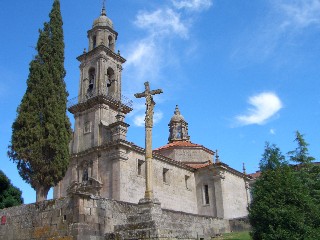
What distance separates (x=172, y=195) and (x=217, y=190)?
177 inches

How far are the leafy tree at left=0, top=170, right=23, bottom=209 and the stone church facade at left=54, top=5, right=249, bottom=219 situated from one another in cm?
365

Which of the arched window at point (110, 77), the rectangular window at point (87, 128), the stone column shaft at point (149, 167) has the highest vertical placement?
the arched window at point (110, 77)

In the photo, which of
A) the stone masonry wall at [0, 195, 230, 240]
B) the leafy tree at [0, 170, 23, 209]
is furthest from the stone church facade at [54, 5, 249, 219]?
the stone masonry wall at [0, 195, 230, 240]

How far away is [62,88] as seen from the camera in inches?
787

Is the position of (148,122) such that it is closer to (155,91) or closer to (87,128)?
(155,91)

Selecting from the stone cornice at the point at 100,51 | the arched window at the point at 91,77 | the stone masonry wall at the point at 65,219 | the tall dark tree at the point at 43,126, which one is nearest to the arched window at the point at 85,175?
the arched window at the point at 91,77

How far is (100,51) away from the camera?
3155 centimetres

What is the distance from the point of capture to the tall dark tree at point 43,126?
18062 millimetres

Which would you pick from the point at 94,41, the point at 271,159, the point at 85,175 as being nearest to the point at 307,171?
the point at 271,159

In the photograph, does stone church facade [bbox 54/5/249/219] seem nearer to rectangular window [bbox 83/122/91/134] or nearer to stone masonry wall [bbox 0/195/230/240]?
rectangular window [bbox 83/122/91/134]

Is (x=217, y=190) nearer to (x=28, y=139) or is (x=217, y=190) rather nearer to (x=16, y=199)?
(x=16, y=199)

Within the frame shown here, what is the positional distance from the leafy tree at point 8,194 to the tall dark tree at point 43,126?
742 cm

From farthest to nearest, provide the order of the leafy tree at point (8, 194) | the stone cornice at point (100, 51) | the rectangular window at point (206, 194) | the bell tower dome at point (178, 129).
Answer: the bell tower dome at point (178, 129)
the rectangular window at point (206, 194)
the stone cornice at point (100, 51)
the leafy tree at point (8, 194)

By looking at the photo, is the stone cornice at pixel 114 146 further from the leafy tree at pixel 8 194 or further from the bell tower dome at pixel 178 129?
the bell tower dome at pixel 178 129
